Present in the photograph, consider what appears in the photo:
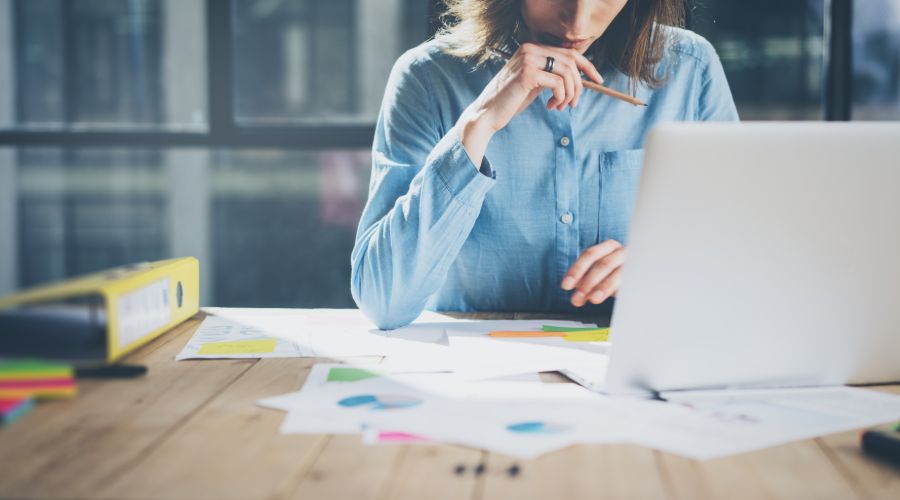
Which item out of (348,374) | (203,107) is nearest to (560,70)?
(348,374)

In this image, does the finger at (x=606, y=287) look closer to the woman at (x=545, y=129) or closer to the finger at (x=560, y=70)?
the woman at (x=545, y=129)

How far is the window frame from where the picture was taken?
9.05 ft

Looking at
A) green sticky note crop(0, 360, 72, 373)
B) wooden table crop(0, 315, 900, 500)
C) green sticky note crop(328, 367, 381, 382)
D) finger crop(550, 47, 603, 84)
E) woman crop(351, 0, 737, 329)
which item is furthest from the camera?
woman crop(351, 0, 737, 329)

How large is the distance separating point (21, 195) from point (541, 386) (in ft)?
16.1

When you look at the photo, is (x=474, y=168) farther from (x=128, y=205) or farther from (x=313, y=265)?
(x=128, y=205)

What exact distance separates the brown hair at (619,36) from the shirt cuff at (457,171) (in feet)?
1.55

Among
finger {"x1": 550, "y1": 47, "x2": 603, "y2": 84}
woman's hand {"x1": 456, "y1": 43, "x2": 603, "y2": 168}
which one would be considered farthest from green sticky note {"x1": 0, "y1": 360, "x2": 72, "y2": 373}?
finger {"x1": 550, "y1": 47, "x2": 603, "y2": 84}

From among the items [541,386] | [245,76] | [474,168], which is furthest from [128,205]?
[541,386]

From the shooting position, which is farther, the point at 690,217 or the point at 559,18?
the point at 559,18

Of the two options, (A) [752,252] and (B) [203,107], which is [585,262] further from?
(B) [203,107]

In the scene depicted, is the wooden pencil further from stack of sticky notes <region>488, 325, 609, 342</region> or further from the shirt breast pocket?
stack of sticky notes <region>488, 325, 609, 342</region>

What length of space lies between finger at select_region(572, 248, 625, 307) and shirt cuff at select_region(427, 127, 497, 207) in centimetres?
24

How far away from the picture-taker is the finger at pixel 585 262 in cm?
147

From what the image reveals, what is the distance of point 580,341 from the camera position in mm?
1193
